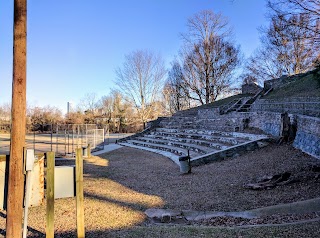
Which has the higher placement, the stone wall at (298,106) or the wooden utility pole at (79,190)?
the stone wall at (298,106)

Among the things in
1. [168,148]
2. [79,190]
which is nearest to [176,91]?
[168,148]

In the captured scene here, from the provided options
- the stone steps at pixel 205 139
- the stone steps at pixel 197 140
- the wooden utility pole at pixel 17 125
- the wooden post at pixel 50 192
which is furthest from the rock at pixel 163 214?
the stone steps at pixel 205 139

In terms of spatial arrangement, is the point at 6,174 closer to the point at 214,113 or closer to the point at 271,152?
the point at 271,152

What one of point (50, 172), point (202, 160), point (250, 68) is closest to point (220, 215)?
point (50, 172)

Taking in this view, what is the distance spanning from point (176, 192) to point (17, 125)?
482 cm

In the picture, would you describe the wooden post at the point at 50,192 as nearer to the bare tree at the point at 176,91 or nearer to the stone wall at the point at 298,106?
the stone wall at the point at 298,106

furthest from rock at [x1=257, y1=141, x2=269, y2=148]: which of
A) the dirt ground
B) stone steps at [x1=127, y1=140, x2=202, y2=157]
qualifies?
stone steps at [x1=127, y1=140, x2=202, y2=157]

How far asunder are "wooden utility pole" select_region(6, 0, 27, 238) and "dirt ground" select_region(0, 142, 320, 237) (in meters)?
0.99

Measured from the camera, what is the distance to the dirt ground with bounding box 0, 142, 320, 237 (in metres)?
4.76

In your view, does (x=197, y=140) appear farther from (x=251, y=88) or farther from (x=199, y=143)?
(x=251, y=88)

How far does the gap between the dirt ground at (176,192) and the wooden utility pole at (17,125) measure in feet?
3.25

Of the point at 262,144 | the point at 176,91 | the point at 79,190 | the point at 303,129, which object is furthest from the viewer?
the point at 176,91

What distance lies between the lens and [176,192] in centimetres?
747

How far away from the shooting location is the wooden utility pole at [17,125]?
353 cm
